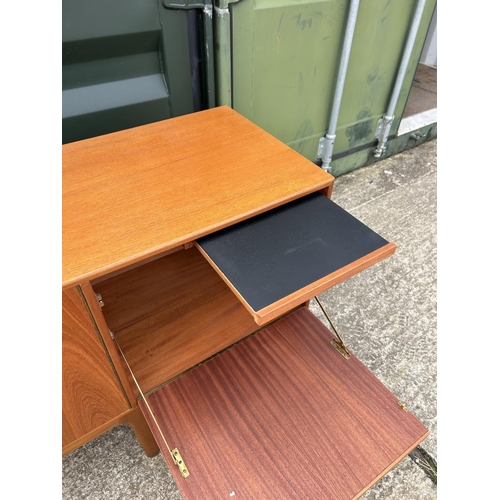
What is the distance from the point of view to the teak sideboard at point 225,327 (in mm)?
724

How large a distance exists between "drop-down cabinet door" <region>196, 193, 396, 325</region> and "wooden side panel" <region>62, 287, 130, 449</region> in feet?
0.88

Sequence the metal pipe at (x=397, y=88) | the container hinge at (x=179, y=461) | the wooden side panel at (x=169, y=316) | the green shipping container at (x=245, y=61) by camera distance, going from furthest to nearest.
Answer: the metal pipe at (x=397, y=88)
the green shipping container at (x=245, y=61)
the wooden side panel at (x=169, y=316)
the container hinge at (x=179, y=461)

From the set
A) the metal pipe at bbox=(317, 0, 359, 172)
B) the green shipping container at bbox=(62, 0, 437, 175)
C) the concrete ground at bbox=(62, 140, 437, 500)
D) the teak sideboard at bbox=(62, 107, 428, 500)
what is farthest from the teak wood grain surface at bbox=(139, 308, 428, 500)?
the metal pipe at bbox=(317, 0, 359, 172)

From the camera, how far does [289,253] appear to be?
762 mm

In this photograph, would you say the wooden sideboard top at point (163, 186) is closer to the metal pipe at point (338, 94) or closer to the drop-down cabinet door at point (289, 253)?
the drop-down cabinet door at point (289, 253)

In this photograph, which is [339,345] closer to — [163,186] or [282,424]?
[282,424]

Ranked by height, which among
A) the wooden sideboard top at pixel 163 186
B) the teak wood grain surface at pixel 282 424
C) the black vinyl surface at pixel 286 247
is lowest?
A: the teak wood grain surface at pixel 282 424

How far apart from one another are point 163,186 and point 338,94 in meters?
1.27

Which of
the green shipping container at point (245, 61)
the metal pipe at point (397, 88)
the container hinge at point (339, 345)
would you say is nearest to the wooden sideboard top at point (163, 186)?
the green shipping container at point (245, 61)

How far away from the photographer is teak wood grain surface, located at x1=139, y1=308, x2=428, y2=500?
0.79 metres

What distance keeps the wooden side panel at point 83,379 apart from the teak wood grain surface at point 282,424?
9 centimetres

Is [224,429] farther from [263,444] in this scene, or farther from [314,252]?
[314,252]

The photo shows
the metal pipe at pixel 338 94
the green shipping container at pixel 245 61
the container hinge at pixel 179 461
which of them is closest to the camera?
the container hinge at pixel 179 461

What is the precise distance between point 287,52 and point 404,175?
3.95 ft
